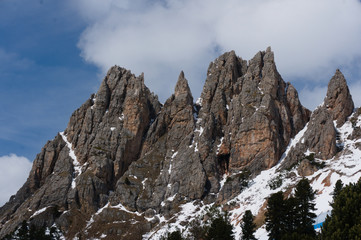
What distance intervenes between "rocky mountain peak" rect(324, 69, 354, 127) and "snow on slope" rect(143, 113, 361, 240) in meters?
5.13

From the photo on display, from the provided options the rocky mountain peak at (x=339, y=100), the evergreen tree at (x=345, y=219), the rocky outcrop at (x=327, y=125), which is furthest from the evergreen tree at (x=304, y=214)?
the rocky mountain peak at (x=339, y=100)

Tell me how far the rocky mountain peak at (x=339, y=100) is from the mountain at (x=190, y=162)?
1.50 feet

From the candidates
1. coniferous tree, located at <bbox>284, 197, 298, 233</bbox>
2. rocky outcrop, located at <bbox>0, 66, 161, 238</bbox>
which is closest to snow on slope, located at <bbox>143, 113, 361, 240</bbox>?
coniferous tree, located at <bbox>284, 197, 298, 233</bbox>

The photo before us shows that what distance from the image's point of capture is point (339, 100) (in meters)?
173

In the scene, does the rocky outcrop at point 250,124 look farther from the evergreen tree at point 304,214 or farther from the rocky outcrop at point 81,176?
the evergreen tree at point 304,214

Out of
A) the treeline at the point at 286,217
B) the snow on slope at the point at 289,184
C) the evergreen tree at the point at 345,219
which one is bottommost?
the evergreen tree at the point at 345,219

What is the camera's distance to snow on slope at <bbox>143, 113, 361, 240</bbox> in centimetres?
10838

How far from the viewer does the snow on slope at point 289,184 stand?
108m

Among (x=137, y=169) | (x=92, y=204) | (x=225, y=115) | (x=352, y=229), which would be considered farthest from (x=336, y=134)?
(x=352, y=229)

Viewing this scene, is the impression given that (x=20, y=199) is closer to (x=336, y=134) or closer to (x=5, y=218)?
(x=5, y=218)

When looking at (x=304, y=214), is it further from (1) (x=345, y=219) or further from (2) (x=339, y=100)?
(2) (x=339, y=100)

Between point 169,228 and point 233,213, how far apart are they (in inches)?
976

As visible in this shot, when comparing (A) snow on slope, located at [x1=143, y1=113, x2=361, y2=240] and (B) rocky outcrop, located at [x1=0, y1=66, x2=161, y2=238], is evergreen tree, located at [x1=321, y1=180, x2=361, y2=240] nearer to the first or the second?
(A) snow on slope, located at [x1=143, y1=113, x2=361, y2=240]

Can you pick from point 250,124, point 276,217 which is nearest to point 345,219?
point 276,217
